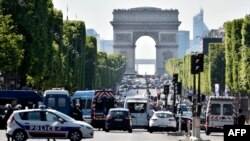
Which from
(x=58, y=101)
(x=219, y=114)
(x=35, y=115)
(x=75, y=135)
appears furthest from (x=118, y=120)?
(x=35, y=115)

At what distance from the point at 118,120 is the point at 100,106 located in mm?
10084

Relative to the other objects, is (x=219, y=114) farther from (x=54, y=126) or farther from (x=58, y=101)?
(x=54, y=126)

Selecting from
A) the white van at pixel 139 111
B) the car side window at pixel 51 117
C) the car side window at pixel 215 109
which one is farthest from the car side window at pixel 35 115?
the white van at pixel 139 111

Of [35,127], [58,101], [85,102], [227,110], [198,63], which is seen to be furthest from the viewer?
[85,102]

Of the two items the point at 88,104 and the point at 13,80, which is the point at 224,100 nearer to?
the point at 88,104

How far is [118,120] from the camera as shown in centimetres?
6122

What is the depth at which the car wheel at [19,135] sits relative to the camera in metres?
41.3

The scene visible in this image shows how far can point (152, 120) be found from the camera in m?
63.8

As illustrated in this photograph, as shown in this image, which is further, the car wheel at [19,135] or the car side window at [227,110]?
the car side window at [227,110]

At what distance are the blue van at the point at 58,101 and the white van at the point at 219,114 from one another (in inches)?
404

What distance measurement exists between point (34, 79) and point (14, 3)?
1357 centimetres

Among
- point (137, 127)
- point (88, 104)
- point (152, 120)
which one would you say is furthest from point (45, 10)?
point (152, 120)

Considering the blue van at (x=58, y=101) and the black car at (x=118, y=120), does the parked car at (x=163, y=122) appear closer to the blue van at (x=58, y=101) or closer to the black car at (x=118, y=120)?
the black car at (x=118, y=120)

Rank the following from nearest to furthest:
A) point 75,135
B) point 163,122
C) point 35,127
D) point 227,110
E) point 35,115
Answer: point 35,127 → point 35,115 → point 75,135 → point 227,110 → point 163,122
